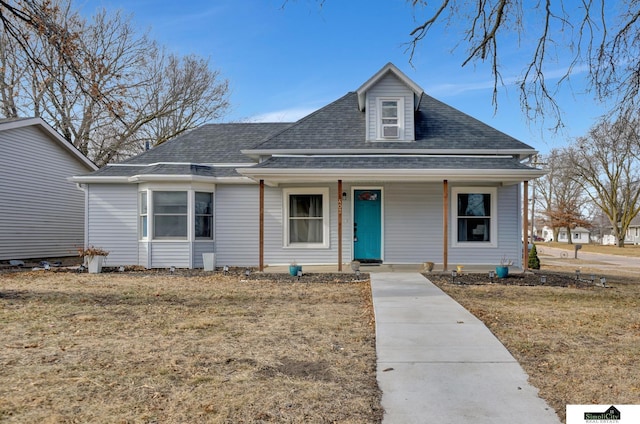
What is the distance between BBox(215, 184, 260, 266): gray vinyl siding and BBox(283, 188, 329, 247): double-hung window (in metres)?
1.01

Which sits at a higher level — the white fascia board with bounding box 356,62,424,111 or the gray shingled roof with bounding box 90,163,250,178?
the white fascia board with bounding box 356,62,424,111

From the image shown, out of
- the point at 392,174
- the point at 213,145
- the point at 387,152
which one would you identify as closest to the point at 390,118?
the point at 387,152

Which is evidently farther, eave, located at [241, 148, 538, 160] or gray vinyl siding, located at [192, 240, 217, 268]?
gray vinyl siding, located at [192, 240, 217, 268]

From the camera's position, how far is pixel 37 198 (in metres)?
17.1

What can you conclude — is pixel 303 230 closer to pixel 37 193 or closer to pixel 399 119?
pixel 399 119

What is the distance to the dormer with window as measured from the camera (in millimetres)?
13211

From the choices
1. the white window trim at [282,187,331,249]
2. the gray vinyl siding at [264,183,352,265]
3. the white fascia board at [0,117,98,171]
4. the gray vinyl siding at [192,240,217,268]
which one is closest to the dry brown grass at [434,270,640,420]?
the gray vinyl siding at [264,183,352,265]

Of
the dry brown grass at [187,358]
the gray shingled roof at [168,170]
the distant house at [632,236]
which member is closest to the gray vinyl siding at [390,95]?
the gray shingled roof at [168,170]

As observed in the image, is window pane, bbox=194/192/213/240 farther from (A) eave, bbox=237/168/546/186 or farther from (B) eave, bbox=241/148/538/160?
(A) eave, bbox=237/168/546/186

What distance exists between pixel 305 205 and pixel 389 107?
3.88 meters

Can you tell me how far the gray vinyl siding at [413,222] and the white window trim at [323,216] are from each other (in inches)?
66.6

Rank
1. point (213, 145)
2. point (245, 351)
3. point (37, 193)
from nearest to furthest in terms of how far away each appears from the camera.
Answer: point (245, 351) < point (213, 145) < point (37, 193)

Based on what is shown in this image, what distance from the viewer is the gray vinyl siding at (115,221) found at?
44.2ft

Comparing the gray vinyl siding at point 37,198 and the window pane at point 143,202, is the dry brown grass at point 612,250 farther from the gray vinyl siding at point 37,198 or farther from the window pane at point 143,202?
the gray vinyl siding at point 37,198
